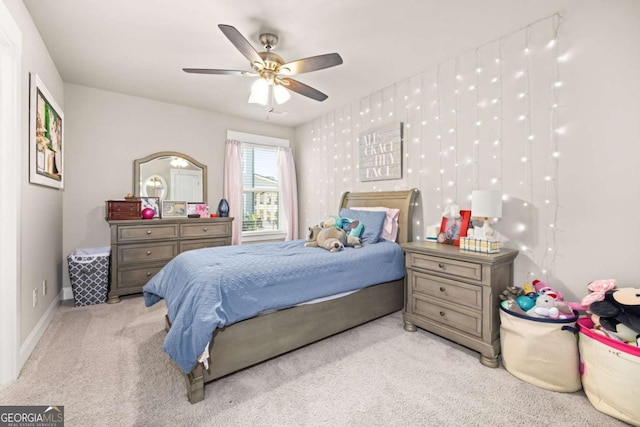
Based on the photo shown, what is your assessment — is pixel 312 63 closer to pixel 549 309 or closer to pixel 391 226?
pixel 391 226

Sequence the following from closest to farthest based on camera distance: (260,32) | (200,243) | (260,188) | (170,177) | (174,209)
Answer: (260,32), (200,243), (174,209), (170,177), (260,188)

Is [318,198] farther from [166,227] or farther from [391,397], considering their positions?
[391,397]

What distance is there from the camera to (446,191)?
2.90 metres

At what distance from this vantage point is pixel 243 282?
1858 mm

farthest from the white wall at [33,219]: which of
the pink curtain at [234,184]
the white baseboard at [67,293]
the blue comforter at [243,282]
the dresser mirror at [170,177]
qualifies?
the pink curtain at [234,184]

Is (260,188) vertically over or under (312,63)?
under

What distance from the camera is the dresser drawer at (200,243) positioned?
3713mm

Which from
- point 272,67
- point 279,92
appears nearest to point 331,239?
point 279,92

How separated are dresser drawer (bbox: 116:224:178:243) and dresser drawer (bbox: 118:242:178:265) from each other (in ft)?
0.28

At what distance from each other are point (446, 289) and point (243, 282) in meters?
1.60

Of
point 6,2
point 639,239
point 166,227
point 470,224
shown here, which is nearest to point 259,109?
point 166,227

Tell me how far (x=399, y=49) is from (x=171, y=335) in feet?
9.64

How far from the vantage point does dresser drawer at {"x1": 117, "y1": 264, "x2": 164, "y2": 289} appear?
3299 mm

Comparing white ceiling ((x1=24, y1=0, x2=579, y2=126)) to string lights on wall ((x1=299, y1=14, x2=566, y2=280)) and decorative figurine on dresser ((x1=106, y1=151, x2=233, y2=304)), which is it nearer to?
string lights on wall ((x1=299, y1=14, x2=566, y2=280))
